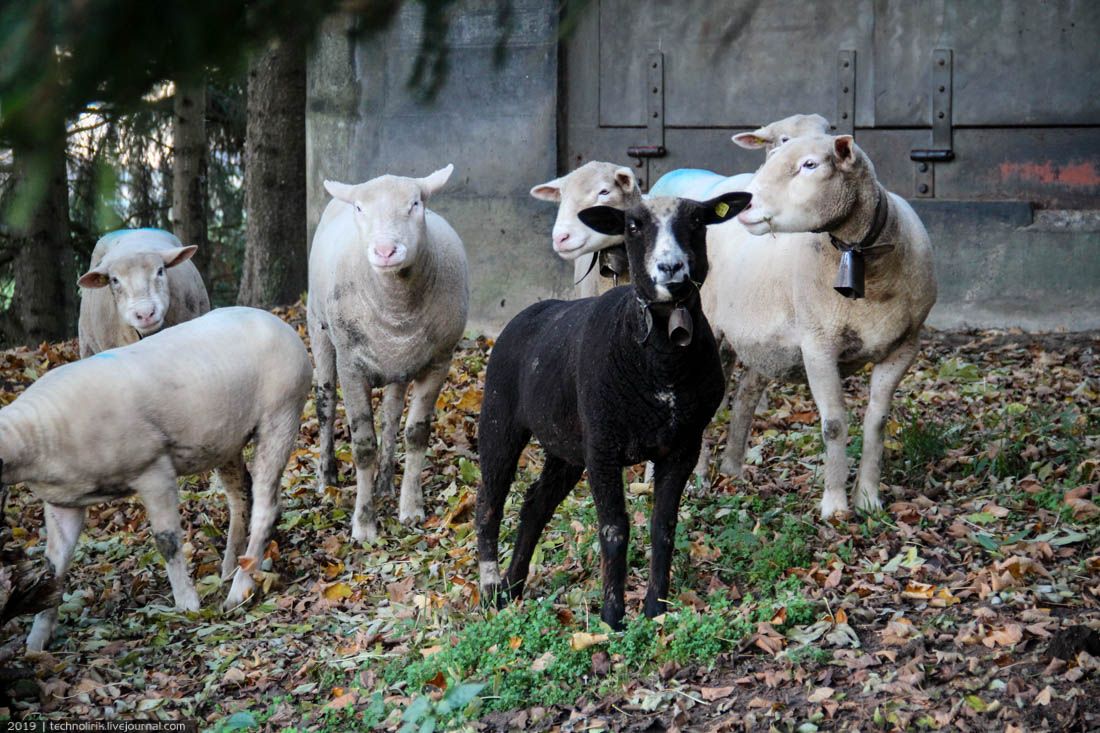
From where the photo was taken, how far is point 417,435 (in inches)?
299

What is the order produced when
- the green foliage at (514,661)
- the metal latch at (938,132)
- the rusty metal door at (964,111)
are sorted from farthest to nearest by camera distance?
the metal latch at (938,132) < the rusty metal door at (964,111) < the green foliage at (514,661)

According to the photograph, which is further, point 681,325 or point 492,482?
point 492,482

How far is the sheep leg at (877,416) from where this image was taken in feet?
21.1

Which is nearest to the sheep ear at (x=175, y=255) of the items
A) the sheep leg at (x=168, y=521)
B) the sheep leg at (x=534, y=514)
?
the sheep leg at (x=168, y=521)

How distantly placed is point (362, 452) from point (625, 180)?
2217mm

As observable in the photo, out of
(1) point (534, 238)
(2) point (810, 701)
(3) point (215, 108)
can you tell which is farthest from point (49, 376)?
(3) point (215, 108)

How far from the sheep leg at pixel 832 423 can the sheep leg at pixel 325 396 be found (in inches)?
126

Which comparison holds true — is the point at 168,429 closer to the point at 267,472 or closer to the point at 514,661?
the point at 267,472

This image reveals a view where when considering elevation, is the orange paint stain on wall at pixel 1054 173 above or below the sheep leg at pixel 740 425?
above

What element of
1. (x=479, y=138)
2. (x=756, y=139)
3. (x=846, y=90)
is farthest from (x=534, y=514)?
(x=479, y=138)

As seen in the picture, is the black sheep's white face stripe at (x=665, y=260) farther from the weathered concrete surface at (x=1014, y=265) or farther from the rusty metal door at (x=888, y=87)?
the weathered concrete surface at (x=1014, y=265)

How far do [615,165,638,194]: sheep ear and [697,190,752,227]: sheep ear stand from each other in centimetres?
212

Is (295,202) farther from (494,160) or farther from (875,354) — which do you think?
(875,354)

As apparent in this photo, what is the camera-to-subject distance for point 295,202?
46.1 ft
